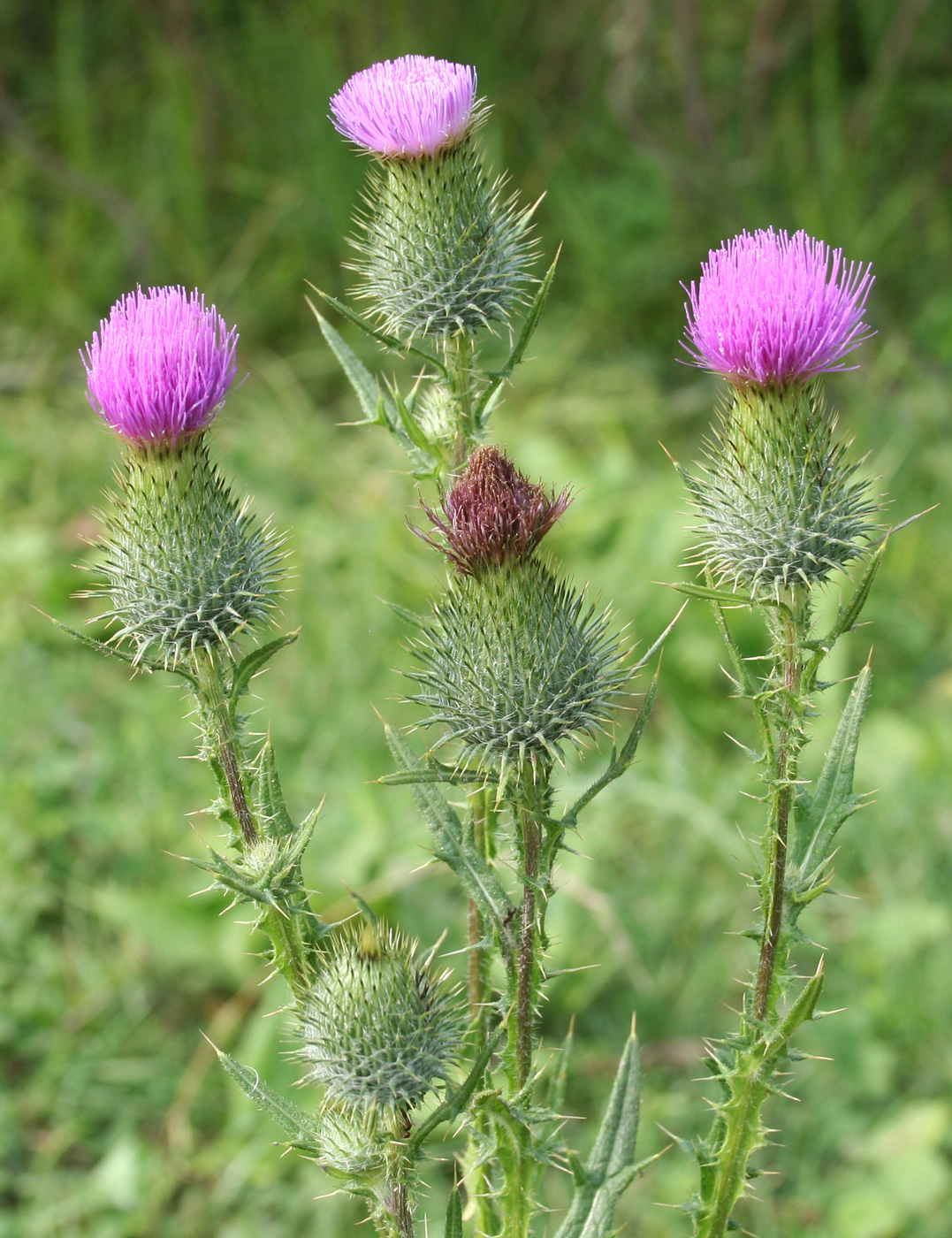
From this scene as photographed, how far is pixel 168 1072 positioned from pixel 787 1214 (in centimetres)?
185

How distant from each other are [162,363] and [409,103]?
1.96 feet

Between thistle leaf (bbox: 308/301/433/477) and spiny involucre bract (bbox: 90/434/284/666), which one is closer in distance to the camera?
spiny involucre bract (bbox: 90/434/284/666)

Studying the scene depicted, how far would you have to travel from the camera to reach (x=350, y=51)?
320 inches

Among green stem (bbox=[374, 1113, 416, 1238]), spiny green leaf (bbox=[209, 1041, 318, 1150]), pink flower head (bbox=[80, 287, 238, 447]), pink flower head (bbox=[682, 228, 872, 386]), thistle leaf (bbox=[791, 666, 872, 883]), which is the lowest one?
green stem (bbox=[374, 1113, 416, 1238])

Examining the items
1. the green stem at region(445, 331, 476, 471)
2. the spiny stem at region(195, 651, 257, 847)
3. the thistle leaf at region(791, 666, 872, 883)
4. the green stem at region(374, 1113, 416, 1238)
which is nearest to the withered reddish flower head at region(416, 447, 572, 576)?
the green stem at region(445, 331, 476, 471)

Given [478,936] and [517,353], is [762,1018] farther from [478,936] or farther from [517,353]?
[517,353]

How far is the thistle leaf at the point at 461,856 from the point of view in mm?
1654

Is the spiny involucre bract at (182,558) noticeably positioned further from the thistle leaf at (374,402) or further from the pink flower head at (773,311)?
the pink flower head at (773,311)

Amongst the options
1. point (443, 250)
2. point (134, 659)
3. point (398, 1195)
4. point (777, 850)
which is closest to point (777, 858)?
point (777, 850)

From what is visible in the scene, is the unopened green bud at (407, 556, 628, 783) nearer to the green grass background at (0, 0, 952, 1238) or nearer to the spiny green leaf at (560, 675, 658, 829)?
the spiny green leaf at (560, 675, 658, 829)

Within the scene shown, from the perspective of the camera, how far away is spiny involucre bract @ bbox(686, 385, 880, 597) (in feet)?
5.82

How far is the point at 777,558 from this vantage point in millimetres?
1762

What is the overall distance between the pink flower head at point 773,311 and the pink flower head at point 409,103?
1.70 feet

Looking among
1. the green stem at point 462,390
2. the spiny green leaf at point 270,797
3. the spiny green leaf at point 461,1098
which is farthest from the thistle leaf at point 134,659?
the spiny green leaf at point 461,1098
